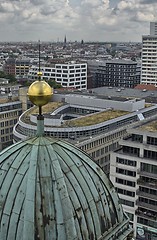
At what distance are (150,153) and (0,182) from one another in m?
45.5

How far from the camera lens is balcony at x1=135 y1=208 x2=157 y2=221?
5547 cm

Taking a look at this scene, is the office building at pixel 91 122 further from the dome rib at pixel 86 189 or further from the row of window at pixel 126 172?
the dome rib at pixel 86 189

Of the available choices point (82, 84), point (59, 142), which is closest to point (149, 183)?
point (59, 142)

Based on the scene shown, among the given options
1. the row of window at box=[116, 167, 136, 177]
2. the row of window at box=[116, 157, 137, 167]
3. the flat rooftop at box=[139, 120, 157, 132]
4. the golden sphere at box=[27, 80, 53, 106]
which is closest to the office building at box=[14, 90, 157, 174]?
the row of window at box=[116, 157, 137, 167]

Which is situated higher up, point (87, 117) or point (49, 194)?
point (49, 194)

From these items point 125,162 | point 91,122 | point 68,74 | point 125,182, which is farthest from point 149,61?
point 125,182

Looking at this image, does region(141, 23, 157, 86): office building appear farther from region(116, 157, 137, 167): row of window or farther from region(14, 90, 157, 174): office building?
region(116, 157, 137, 167): row of window

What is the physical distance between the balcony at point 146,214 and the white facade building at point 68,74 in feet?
364

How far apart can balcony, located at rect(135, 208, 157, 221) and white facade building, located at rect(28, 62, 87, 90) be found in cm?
11101

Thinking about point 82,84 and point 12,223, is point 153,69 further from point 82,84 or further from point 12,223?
point 12,223

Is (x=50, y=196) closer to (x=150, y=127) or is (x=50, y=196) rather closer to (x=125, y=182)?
(x=125, y=182)

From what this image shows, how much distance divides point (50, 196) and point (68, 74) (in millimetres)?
154808

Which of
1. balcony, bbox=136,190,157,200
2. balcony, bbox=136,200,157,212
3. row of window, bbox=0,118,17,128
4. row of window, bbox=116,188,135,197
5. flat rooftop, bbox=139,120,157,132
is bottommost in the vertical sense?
balcony, bbox=136,200,157,212

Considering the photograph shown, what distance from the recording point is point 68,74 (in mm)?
165375
